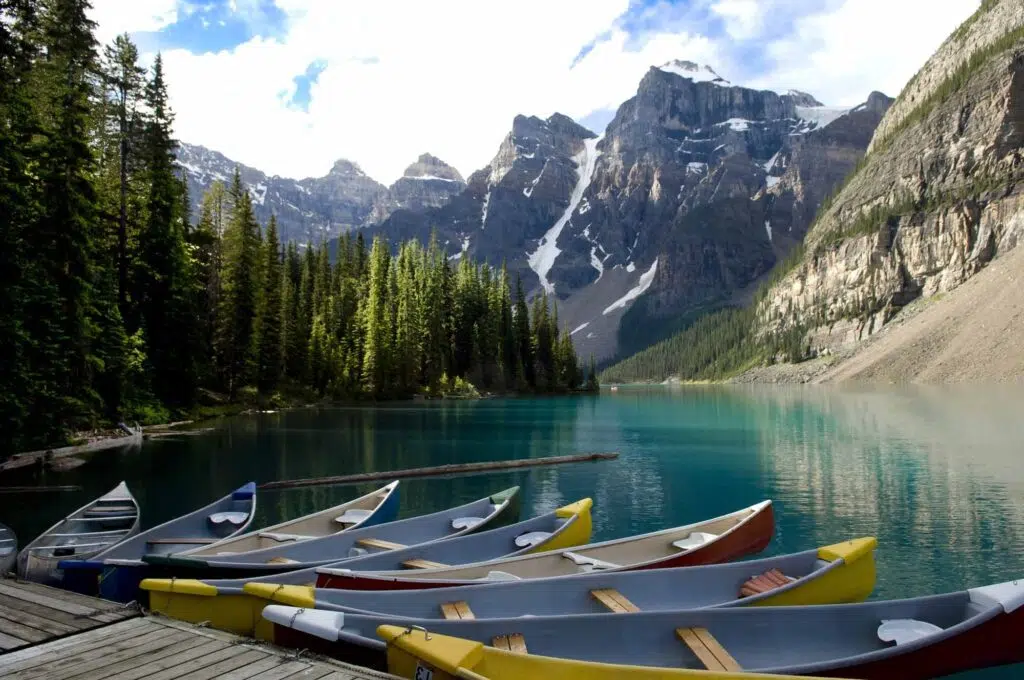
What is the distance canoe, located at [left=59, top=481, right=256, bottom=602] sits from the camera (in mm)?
10984

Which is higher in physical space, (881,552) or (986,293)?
(986,293)

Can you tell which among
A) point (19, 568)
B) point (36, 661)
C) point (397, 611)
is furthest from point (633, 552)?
point (19, 568)

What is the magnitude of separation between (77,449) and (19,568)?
2126 cm

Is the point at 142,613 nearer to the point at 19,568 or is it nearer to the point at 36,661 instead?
the point at 36,661

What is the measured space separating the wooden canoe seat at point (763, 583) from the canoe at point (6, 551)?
40.0ft

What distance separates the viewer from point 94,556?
11859 mm

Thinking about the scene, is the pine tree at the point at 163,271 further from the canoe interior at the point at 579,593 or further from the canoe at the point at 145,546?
the canoe interior at the point at 579,593

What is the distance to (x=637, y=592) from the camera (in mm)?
9562

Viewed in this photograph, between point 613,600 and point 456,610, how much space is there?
2304 millimetres

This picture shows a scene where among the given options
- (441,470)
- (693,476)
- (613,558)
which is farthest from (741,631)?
(441,470)

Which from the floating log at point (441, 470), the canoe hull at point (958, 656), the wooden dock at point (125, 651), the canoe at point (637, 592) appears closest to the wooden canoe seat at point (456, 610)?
the canoe at point (637, 592)

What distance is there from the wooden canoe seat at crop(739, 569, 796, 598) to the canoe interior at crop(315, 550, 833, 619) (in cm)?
14

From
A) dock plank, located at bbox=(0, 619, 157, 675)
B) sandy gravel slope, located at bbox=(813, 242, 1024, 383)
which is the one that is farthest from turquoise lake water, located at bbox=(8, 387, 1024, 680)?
sandy gravel slope, located at bbox=(813, 242, 1024, 383)

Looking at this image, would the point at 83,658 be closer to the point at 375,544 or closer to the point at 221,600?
the point at 221,600
